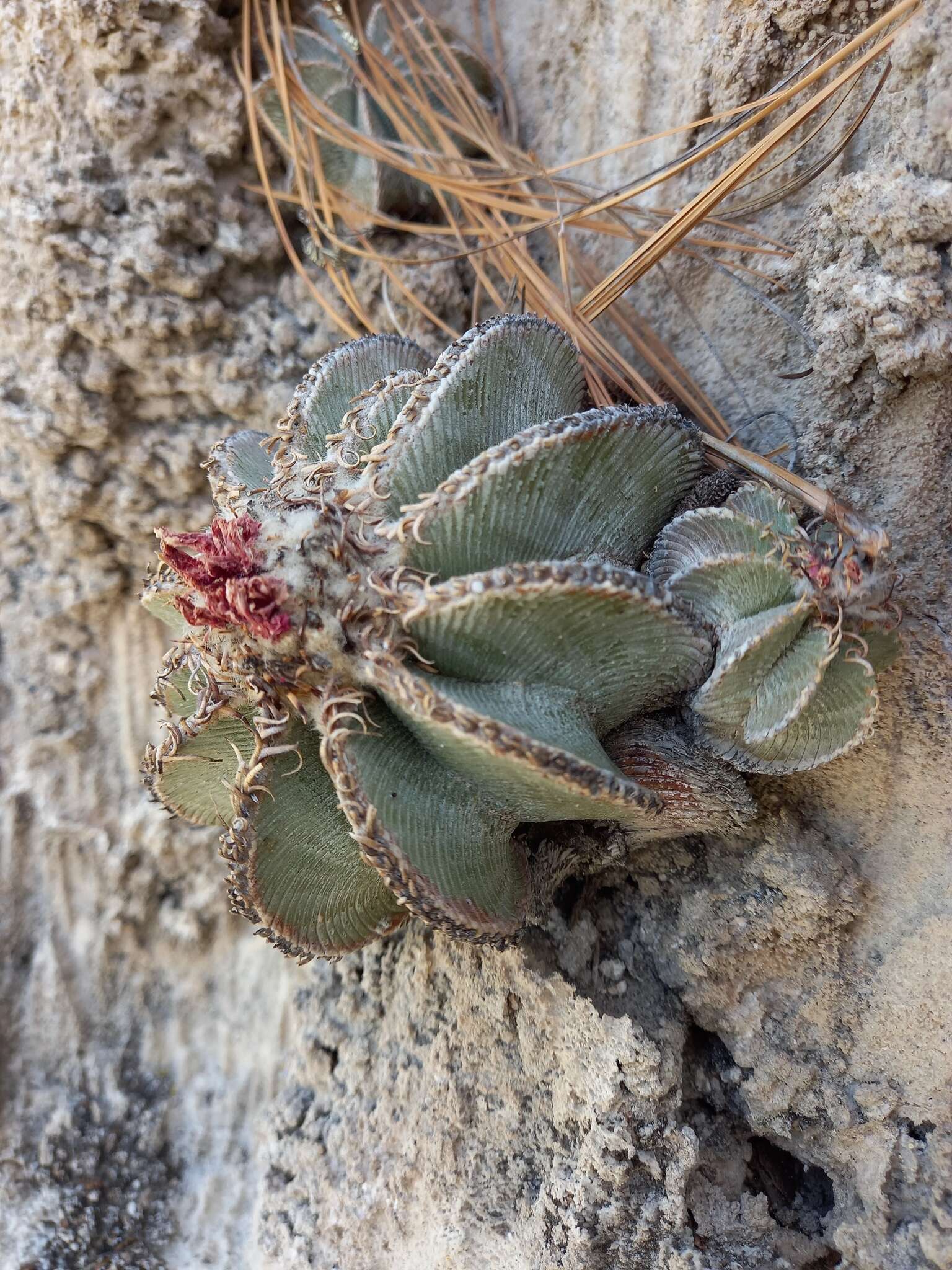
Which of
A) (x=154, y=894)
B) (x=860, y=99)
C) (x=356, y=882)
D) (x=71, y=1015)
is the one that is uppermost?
(x=860, y=99)

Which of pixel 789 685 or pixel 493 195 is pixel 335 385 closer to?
pixel 493 195

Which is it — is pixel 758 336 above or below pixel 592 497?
above

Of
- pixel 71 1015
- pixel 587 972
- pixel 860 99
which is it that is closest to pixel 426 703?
pixel 587 972

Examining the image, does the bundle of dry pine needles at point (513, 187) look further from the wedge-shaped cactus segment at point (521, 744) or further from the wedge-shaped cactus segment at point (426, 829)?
the wedge-shaped cactus segment at point (426, 829)

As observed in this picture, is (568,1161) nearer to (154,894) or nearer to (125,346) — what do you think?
(154,894)

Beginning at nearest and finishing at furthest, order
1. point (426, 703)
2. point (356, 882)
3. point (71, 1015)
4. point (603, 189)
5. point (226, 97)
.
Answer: point (426, 703) < point (356, 882) < point (603, 189) < point (226, 97) < point (71, 1015)

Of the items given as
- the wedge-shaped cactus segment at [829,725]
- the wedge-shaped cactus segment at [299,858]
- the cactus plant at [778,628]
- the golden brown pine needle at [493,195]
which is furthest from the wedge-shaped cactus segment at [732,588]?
the wedge-shaped cactus segment at [299,858]

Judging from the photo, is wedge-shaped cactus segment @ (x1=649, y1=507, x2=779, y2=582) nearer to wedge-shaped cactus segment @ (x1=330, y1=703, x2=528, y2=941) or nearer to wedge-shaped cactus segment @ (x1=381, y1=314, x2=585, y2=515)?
wedge-shaped cactus segment @ (x1=381, y1=314, x2=585, y2=515)
